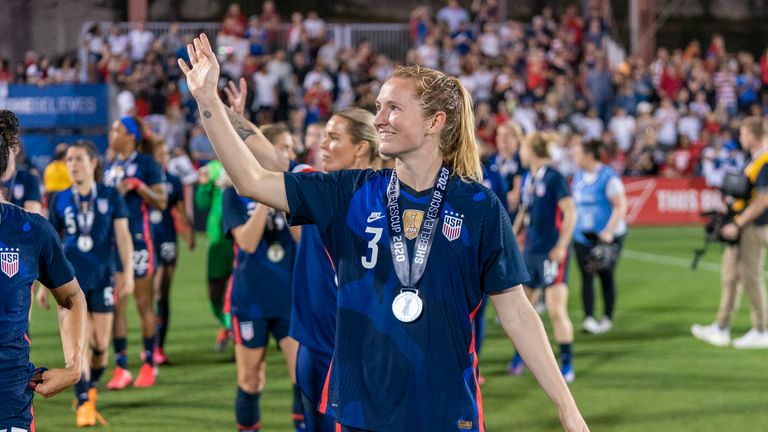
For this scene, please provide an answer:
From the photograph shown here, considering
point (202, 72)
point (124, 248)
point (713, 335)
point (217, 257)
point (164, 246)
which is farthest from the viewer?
point (713, 335)

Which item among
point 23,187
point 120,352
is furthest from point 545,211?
point 23,187

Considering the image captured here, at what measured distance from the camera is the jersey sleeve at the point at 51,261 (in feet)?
12.3

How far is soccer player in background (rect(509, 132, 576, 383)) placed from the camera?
9.19m

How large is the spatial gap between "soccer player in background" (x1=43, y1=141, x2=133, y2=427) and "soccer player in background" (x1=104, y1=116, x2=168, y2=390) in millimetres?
994

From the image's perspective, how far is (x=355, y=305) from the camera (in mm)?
3314

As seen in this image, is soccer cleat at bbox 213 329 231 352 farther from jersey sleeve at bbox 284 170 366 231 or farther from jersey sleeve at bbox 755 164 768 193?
jersey sleeve at bbox 284 170 366 231

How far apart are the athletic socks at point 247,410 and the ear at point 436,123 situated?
3.23m

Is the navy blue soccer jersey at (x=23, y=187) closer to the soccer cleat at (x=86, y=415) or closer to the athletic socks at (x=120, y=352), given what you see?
the athletic socks at (x=120, y=352)

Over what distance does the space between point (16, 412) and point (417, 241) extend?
151 cm

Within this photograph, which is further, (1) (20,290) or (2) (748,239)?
(2) (748,239)

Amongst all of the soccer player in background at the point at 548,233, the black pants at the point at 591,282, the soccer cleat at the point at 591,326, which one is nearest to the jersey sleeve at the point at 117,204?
the soccer player in background at the point at 548,233

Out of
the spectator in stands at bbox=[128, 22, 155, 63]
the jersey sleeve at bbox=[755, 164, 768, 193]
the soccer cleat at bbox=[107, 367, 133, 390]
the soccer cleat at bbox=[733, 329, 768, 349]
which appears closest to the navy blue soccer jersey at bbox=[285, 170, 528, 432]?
the soccer cleat at bbox=[107, 367, 133, 390]

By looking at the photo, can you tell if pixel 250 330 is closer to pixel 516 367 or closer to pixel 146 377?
pixel 146 377

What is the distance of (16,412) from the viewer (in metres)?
3.56
